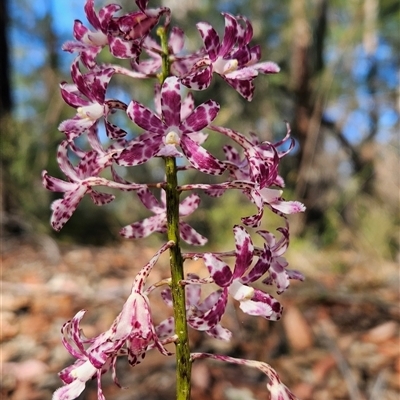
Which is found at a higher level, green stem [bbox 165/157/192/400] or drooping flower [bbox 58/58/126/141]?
drooping flower [bbox 58/58/126/141]

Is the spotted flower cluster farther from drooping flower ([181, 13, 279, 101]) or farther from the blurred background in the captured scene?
the blurred background

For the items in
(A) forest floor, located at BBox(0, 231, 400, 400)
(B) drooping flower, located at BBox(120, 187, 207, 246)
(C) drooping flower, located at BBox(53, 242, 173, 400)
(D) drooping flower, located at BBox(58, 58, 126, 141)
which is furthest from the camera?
(A) forest floor, located at BBox(0, 231, 400, 400)

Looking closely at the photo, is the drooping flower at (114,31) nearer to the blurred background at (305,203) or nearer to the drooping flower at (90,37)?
the drooping flower at (90,37)

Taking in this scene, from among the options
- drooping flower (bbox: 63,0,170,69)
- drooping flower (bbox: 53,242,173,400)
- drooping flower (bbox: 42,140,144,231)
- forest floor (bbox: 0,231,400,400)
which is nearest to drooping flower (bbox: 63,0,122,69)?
drooping flower (bbox: 63,0,170,69)

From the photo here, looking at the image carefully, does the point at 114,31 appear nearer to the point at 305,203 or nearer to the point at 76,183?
the point at 76,183

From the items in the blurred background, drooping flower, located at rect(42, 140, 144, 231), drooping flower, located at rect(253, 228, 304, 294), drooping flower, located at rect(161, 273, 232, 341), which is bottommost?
the blurred background

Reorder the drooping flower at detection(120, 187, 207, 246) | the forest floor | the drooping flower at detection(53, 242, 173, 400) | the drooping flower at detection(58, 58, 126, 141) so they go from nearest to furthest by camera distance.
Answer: the drooping flower at detection(53, 242, 173, 400)
the drooping flower at detection(58, 58, 126, 141)
the drooping flower at detection(120, 187, 207, 246)
the forest floor

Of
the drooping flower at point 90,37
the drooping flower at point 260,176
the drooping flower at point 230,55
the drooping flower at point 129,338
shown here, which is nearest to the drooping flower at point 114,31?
the drooping flower at point 90,37

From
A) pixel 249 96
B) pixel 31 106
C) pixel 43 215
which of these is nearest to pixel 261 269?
pixel 249 96

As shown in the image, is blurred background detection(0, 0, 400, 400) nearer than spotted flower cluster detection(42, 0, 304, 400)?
No
